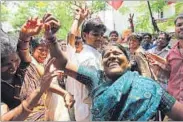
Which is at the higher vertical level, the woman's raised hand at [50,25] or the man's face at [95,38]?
the woman's raised hand at [50,25]

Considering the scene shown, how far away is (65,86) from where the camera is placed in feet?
9.86

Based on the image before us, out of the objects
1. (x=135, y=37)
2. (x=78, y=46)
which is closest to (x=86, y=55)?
(x=78, y=46)

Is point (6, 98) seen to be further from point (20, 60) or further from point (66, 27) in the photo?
point (66, 27)

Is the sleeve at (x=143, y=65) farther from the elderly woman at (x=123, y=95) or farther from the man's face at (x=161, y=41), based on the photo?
the man's face at (x=161, y=41)

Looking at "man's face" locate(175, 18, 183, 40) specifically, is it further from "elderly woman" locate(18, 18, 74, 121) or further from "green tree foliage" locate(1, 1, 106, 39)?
"elderly woman" locate(18, 18, 74, 121)

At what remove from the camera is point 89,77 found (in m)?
2.47

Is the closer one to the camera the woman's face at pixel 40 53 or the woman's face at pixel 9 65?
the woman's face at pixel 9 65

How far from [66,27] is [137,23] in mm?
1229

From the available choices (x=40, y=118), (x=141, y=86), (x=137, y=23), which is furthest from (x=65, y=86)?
(x=137, y=23)

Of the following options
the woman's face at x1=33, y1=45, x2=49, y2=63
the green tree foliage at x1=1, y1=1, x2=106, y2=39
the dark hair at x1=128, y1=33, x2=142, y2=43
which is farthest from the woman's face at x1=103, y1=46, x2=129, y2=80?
the dark hair at x1=128, y1=33, x2=142, y2=43

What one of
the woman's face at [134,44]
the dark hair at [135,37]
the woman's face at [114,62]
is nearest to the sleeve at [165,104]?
the woman's face at [114,62]

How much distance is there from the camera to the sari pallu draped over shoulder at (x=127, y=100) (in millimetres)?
2293

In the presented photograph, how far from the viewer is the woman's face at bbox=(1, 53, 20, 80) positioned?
86.0 inches

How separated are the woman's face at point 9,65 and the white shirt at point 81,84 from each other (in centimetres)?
59
